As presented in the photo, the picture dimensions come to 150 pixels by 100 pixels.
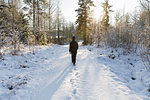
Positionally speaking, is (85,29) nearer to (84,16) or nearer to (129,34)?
(84,16)

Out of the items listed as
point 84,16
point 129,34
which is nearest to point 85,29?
point 84,16

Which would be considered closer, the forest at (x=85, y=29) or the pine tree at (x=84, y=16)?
the forest at (x=85, y=29)

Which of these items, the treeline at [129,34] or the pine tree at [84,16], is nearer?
the treeline at [129,34]

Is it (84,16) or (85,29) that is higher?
(84,16)

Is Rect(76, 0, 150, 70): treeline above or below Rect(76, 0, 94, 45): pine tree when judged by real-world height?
below

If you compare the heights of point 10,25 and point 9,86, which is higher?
point 10,25

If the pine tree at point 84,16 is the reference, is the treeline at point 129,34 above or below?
below

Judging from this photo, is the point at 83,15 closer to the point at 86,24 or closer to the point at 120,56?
the point at 86,24

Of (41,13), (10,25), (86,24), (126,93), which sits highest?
(41,13)

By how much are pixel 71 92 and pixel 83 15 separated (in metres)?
21.8

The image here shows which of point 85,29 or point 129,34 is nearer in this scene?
point 129,34

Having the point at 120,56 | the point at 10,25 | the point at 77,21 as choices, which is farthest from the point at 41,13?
the point at 120,56

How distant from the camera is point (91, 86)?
4.18 m

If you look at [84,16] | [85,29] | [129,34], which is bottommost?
[129,34]
